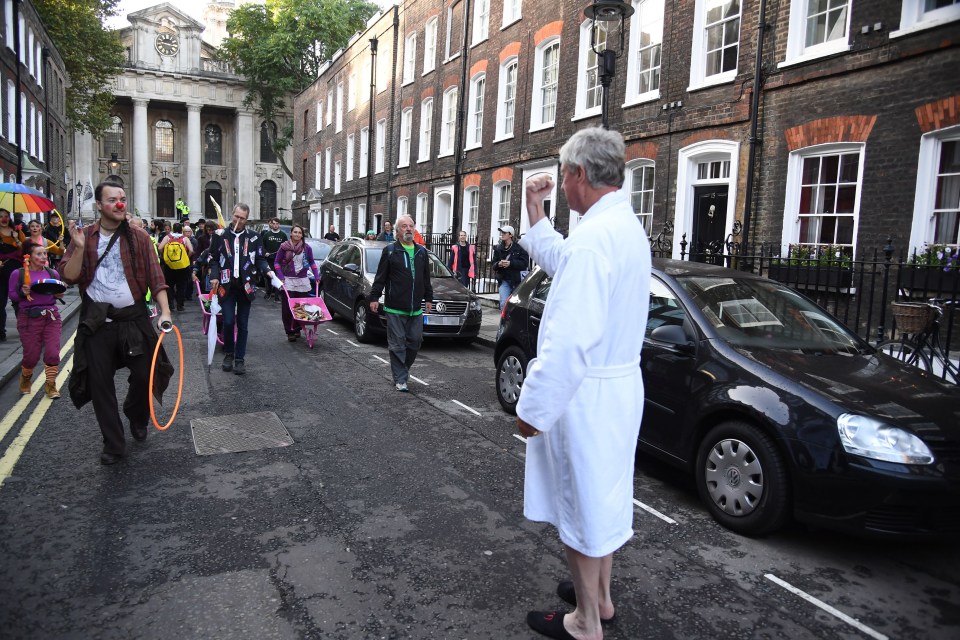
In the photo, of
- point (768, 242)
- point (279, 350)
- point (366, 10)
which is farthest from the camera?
point (366, 10)

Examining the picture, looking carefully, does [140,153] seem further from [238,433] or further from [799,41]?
[238,433]

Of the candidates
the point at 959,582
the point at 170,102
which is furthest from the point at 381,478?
the point at 170,102

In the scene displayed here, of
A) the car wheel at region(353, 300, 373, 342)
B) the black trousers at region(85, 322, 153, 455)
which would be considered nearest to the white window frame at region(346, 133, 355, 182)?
the car wheel at region(353, 300, 373, 342)

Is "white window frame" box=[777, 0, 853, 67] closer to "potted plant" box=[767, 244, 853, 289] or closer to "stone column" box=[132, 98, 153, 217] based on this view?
"potted plant" box=[767, 244, 853, 289]

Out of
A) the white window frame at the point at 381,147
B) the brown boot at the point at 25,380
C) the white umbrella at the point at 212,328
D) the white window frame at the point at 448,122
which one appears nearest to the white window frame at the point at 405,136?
the white window frame at the point at 381,147

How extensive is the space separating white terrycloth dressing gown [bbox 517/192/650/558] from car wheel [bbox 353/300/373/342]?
8406 millimetres

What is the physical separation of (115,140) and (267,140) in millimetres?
12458

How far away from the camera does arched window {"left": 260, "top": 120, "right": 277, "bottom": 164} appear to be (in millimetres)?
60062

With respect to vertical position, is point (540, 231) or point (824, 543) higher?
point (540, 231)

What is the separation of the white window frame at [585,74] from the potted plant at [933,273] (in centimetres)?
862

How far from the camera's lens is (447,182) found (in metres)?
23.3

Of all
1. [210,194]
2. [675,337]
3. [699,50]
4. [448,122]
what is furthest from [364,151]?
[210,194]

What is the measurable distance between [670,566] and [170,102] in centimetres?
6423

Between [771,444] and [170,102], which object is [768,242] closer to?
[771,444]
